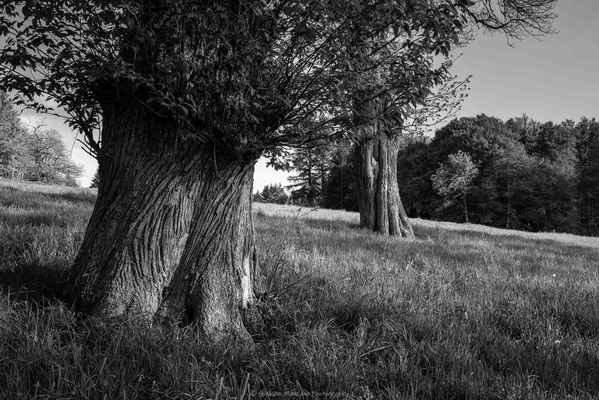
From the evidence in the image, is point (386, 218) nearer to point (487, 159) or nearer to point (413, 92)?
point (413, 92)

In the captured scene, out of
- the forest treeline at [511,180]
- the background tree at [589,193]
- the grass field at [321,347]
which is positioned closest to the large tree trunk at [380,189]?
the grass field at [321,347]

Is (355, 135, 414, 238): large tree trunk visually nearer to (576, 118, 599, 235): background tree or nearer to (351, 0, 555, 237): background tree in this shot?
(351, 0, 555, 237): background tree

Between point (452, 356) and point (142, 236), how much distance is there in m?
2.28

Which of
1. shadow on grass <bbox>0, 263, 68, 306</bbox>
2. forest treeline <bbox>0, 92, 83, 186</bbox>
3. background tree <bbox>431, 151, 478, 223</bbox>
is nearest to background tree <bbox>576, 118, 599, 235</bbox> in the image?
background tree <bbox>431, 151, 478, 223</bbox>

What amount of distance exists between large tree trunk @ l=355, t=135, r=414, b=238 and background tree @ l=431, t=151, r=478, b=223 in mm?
37544

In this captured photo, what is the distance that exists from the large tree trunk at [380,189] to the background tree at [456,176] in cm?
3754

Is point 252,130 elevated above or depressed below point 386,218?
above

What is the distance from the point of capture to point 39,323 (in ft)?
7.63

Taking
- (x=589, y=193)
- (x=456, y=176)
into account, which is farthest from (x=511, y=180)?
(x=589, y=193)

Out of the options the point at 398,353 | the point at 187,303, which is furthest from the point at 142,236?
the point at 398,353

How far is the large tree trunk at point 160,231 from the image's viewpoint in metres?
2.56

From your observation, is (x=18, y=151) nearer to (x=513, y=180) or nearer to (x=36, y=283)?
(x=36, y=283)

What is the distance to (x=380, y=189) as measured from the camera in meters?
9.84

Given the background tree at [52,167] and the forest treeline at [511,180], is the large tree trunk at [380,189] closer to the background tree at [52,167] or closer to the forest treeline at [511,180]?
the forest treeline at [511,180]
